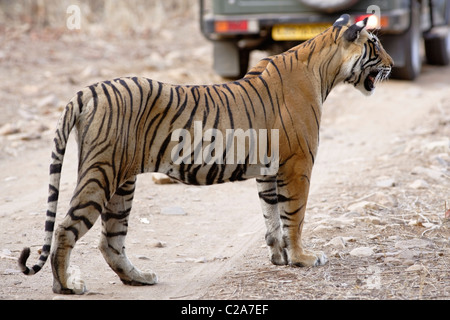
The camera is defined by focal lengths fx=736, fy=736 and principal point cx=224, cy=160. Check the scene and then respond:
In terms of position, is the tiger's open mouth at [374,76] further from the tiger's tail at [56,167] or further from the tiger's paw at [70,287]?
the tiger's paw at [70,287]

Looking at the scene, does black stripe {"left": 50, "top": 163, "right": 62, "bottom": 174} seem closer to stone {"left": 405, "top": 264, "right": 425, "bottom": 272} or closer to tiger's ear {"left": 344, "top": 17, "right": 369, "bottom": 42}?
tiger's ear {"left": 344, "top": 17, "right": 369, "bottom": 42}

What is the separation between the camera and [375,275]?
460cm

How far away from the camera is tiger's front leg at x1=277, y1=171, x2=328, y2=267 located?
15.3ft

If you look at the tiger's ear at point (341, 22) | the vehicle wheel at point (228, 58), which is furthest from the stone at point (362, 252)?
the vehicle wheel at point (228, 58)

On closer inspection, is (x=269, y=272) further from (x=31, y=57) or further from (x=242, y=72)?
(x=31, y=57)

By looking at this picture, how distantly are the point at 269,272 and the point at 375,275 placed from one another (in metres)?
0.67

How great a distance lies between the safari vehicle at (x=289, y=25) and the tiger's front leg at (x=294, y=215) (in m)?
5.68

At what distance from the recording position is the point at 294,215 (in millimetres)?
4707

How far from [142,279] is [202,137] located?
0.97 m

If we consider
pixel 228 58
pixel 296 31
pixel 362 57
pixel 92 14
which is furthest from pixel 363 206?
pixel 92 14

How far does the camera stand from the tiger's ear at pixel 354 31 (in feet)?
15.5

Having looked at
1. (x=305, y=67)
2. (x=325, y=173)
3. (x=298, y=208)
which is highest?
(x=305, y=67)

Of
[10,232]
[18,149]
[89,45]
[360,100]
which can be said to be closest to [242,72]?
[360,100]

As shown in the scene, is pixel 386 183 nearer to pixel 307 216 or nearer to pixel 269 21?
pixel 307 216
